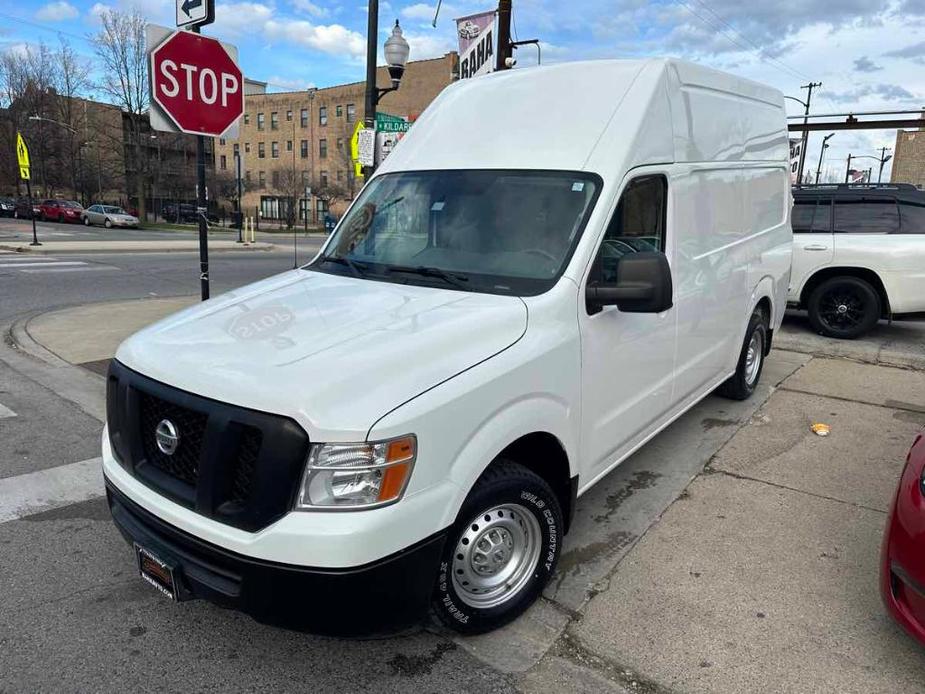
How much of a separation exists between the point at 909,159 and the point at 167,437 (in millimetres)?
75774

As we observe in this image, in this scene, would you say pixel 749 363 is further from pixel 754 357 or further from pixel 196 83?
pixel 196 83

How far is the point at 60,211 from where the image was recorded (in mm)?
42469

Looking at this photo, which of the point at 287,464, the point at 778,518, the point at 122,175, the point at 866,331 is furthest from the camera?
the point at 122,175

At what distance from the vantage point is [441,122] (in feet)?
13.0

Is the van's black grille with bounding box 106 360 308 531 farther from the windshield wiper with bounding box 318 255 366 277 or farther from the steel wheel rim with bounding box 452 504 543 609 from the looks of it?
the windshield wiper with bounding box 318 255 366 277

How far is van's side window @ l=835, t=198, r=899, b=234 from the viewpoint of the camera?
8.36 m

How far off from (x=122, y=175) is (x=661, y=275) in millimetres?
63403

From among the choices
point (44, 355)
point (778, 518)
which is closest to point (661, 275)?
point (778, 518)

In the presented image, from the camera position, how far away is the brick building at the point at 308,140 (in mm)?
55656

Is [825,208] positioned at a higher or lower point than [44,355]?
higher

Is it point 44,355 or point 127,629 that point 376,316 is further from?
point 44,355

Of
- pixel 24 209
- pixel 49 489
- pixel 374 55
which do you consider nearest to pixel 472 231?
pixel 49 489

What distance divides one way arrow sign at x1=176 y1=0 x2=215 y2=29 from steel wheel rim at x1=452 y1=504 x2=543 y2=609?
14.6 ft

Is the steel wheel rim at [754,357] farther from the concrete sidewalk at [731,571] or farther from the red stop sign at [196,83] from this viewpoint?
the red stop sign at [196,83]
